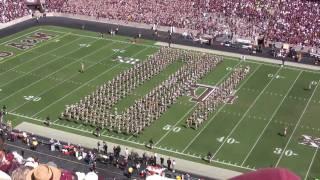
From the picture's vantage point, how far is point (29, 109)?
26.6 m

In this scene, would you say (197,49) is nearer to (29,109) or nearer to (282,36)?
(282,36)

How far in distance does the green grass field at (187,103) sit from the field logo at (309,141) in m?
0.32

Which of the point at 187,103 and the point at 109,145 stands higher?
the point at 187,103

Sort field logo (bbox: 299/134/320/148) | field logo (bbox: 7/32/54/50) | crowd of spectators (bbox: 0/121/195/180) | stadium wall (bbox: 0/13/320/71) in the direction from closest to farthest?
crowd of spectators (bbox: 0/121/195/180) → field logo (bbox: 299/134/320/148) → stadium wall (bbox: 0/13/320/71) → field logo (bbox: 7/32/54/50)

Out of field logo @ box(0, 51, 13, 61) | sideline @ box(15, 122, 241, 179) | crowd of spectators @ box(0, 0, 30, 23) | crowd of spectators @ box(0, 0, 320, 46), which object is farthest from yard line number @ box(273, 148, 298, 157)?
crowd of spectators @ box(0, 0, 30, 23)

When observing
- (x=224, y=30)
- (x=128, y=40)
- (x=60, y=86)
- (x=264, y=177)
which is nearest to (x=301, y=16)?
(x=224, y=30)

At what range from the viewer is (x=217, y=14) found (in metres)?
45.1

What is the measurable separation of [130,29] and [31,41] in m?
8.53

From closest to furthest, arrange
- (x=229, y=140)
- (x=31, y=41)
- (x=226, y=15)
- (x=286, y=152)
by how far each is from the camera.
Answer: (x=286, y=152) → (x=229, y=140) → (x=31, y=41) → (x=226, y=15)

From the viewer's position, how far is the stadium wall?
35875 millimetres

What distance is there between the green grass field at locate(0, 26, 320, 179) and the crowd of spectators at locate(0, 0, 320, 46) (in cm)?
644

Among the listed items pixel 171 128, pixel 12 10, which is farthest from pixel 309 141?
pixel 12 10

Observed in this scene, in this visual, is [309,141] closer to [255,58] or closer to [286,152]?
[286,152]

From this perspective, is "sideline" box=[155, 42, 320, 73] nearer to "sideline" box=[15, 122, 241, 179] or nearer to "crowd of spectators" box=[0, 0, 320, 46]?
"crowd of spectators" box=[0, 0, 320, 46]
